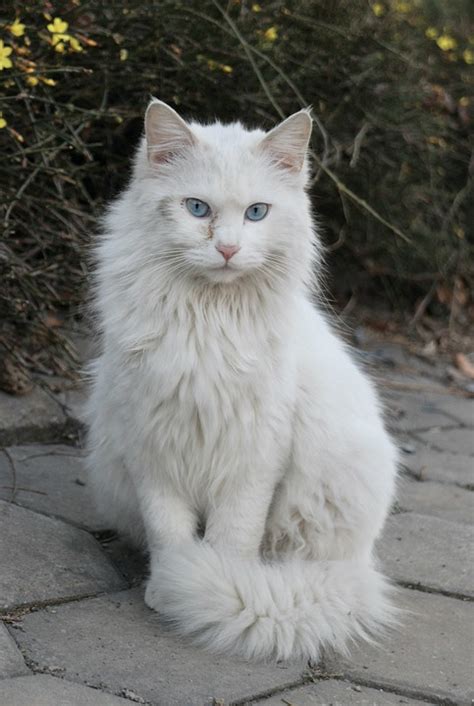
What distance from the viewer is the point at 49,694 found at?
185cm

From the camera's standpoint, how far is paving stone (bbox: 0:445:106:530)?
9.30 ft

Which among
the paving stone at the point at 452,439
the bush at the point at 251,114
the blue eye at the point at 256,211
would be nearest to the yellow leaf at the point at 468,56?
the bush at the point at 251,114

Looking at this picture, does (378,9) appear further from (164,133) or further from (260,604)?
(260,604)

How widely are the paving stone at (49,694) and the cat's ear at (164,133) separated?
3.94 ft

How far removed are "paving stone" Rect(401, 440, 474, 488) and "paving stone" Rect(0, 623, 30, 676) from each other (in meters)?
1.85

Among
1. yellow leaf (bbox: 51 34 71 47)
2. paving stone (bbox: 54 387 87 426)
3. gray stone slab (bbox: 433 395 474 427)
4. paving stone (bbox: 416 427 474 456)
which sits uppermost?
yellow leaf (bbox: 51 34 71 47)

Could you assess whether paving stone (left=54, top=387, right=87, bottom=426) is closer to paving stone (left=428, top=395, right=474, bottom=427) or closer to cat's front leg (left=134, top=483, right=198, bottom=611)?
cat's front leg (left=134, top=483, right=198, bottom=611)

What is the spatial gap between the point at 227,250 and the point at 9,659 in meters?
1.00

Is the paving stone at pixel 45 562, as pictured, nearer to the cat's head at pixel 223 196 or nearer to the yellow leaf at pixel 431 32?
the cat's head at pixel 223 196

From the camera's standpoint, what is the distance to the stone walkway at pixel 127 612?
196cm

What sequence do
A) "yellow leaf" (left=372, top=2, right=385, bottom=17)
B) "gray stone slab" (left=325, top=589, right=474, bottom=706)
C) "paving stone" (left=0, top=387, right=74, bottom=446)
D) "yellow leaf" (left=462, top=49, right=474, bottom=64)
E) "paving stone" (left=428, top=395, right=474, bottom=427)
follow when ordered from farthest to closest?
"yellow leaf" (left=462, top=49, right=474, bottom=64), "yellow leaf" (left=372, top=2, right=385, bottom=17), "paving stone" (left=428, top=395, right=474, bottom=427), "paving stone" (left=0, top=387, right=74, bottom=446), "gray stone slab" (left=325, top=589, right=474, bottom=706)

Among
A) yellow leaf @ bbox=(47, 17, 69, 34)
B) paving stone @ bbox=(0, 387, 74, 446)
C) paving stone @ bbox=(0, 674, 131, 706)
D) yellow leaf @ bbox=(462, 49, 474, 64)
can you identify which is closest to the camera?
paving stone @ bbox=(0, 674, 131, 706)

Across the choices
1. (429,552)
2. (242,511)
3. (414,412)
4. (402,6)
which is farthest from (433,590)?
(402,6)

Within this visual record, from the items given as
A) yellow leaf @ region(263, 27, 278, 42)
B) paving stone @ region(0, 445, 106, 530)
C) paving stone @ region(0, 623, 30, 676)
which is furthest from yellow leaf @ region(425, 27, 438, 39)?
paving stone @ region(0, 623, 30, 676)
